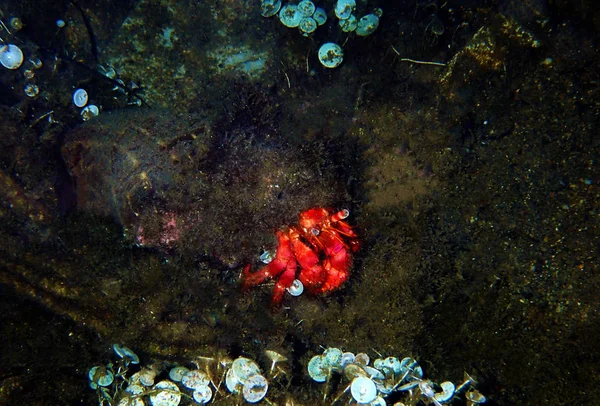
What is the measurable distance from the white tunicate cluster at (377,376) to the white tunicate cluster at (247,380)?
2.18 ft

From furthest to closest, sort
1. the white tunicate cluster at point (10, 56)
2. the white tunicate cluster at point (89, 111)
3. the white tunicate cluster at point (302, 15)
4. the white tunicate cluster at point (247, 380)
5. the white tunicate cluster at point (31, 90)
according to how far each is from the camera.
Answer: the white tunicate cluster at point (89, 111) < the white tunicate cluster at point (31, 90) < the white tunicate cluster at point (10, 56) < the white tunicate cluster at point (302, 15) < the white tunicate cluster at point (247, 380)

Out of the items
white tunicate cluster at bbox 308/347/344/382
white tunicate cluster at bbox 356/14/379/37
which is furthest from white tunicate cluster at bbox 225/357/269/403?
white tunicate cluster at bbox 356/14/379/37

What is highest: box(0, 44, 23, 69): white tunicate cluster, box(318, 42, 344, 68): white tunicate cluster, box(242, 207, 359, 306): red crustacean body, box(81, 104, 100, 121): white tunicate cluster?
box(318, 42, 344, 68): white tunicate cluster

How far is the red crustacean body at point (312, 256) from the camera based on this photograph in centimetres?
445

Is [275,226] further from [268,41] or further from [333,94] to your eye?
[268,41]

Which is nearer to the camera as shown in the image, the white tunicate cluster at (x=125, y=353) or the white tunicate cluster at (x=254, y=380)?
the white tunicate cluster at (x=254, y=380)

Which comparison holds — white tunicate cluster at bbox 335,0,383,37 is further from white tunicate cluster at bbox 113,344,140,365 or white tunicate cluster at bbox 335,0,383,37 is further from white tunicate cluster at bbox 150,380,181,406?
white tunicate cluster at bbox 150,380,181,406

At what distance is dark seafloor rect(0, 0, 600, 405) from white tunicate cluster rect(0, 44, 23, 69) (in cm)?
137

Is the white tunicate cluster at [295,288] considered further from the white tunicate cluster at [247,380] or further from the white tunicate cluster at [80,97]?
the white tunicate cluster at [80,97]

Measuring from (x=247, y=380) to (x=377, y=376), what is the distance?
1553 millimetres

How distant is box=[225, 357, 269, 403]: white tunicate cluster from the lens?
4.01m

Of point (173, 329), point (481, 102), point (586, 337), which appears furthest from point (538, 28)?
point (173, 329)

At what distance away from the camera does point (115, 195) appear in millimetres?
4109

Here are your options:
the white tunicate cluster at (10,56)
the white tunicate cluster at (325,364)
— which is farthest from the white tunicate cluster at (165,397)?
the white tunicate cluster at (10,56)
